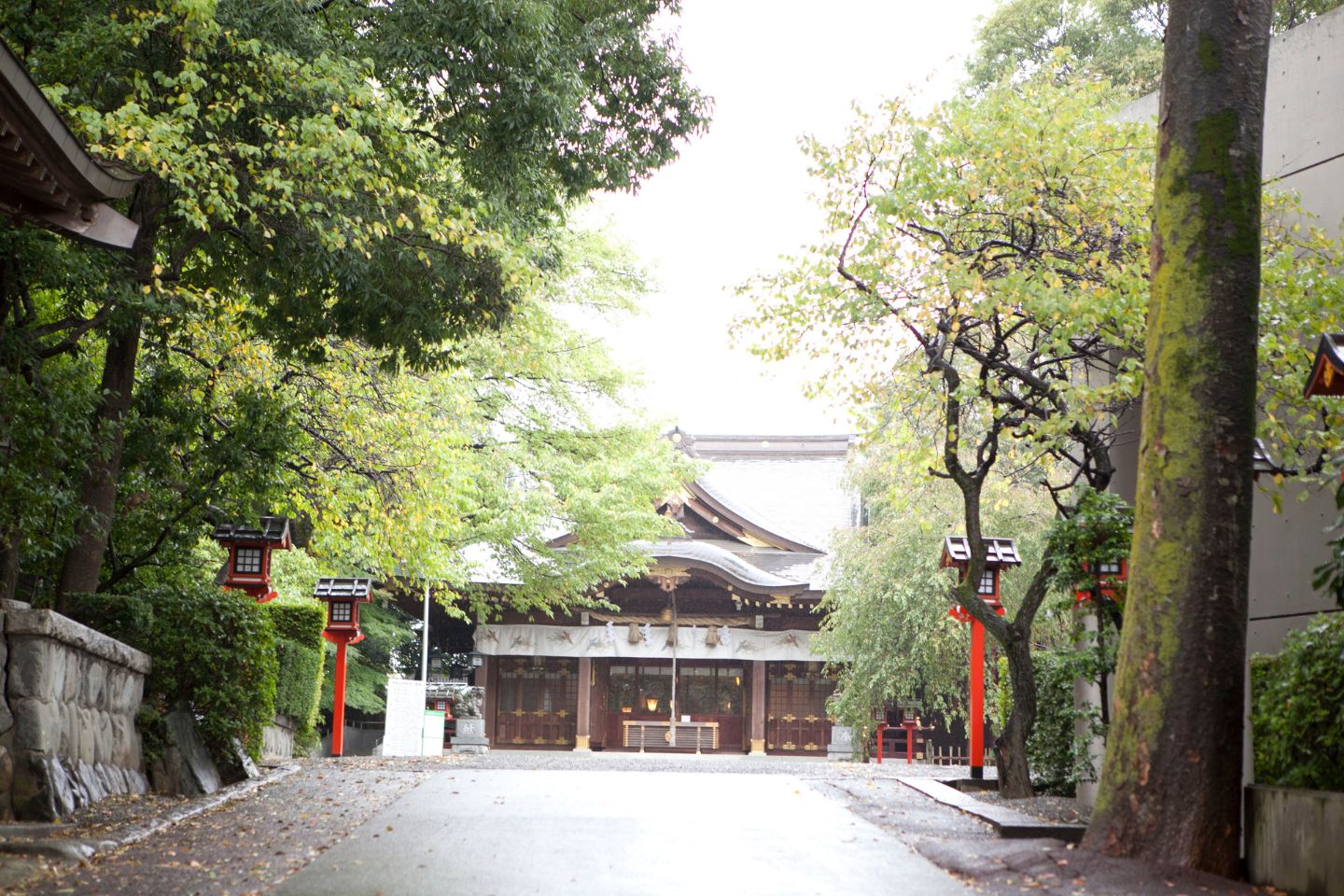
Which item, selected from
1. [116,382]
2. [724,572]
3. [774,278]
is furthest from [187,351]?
[724,572]

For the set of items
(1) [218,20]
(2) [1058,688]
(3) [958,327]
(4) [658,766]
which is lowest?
(4) [658,766]

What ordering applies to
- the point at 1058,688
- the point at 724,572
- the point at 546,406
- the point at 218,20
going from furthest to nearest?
the point at 724,572 < the point at 546,406 < the point at 1058,688 < the point at 218,20

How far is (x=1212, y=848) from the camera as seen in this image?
7074mm

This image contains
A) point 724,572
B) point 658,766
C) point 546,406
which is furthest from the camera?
point 724,572

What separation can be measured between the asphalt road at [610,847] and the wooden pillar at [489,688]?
16279mm

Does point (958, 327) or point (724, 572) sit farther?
point (724, 572)

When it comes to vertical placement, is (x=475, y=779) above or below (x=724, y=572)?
below

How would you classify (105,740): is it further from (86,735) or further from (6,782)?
(6,782)

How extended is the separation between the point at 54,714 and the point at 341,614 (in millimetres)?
9477

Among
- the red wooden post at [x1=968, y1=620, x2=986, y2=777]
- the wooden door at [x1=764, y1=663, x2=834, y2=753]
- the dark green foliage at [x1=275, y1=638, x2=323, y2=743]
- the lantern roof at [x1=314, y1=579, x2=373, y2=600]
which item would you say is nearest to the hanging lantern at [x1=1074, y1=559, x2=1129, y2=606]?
the red wooden post at [x1=968, y1=620, x2=986, y2=777]

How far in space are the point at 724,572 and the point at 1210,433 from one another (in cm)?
1963

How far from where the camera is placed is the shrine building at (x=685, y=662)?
2794cm

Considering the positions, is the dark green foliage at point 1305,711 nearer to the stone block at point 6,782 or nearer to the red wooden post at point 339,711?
the stone block at point 6,782

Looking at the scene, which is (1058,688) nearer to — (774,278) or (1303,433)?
(1303,433)
